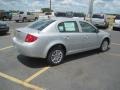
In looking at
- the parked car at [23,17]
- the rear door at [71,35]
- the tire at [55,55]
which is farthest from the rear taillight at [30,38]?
the parked car at [23,17]

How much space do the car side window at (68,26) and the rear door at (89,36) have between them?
0.34m

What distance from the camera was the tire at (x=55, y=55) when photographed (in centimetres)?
664

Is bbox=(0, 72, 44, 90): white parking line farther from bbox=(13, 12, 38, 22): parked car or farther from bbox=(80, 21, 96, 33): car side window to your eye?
bbox=(13, 12, 38, 22): parked car

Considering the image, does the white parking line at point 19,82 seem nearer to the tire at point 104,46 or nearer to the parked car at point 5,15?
the tire at point 104,46

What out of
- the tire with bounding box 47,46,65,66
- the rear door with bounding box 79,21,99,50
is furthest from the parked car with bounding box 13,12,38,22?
the tire with bounding box 47,46,65,66

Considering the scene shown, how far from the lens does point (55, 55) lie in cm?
681

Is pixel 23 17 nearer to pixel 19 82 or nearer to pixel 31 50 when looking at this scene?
pixel 31 50

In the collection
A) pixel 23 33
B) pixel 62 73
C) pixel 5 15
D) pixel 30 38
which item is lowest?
pixel 62 73

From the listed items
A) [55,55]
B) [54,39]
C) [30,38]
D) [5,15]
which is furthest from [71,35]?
[5,15]

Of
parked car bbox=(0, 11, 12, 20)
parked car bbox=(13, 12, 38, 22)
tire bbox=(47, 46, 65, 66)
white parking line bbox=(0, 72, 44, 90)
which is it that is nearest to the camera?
white parking line bbox=(0, 72, 44, 90)

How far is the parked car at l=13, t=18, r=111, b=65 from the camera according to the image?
6328 mm

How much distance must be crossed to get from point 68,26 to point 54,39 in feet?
2.93

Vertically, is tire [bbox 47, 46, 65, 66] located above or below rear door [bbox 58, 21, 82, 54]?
below

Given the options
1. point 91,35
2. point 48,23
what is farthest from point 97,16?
point 48,23
